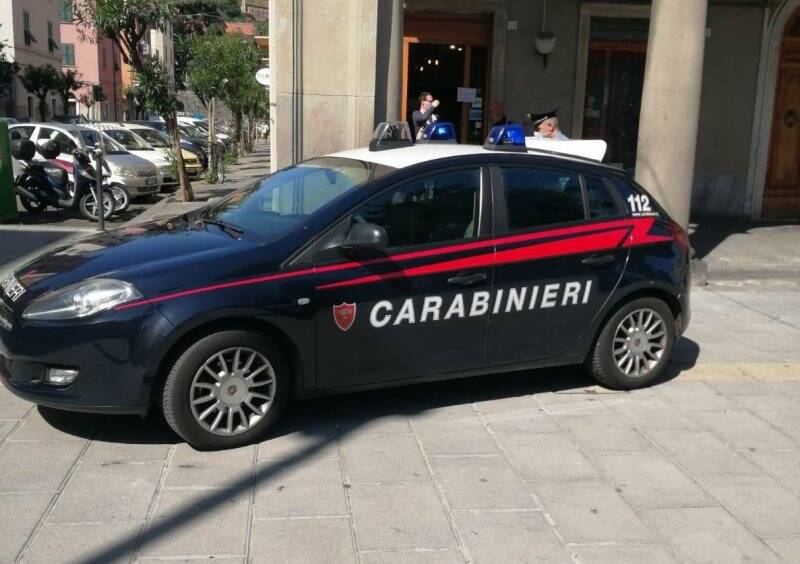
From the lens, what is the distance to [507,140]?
589cm

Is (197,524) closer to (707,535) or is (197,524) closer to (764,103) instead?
(707,535)

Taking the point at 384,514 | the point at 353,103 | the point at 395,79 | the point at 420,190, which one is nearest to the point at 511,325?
the point at 420,190

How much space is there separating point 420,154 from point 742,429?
2.62m

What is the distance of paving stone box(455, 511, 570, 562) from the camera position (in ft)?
12.3

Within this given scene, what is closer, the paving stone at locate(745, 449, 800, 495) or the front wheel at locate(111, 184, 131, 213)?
the paving stone at locate(745, 449, 800, 495)

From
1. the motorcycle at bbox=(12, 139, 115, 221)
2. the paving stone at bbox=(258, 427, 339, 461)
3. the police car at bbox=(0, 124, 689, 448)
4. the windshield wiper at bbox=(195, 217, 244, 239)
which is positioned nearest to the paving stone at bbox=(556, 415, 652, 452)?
the police car at bbox=(0, 124, 689, 448)

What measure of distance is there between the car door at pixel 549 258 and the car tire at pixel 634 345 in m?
0.25

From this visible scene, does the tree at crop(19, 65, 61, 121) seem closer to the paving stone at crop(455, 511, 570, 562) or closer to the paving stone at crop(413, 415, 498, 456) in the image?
the paving stone at crop(413, 415, 498, 456)

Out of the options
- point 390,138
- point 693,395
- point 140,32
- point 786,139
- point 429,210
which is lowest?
point 693,395

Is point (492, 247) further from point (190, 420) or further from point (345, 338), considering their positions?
point (190, 420)

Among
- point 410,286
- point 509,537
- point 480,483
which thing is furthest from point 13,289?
point 509,537

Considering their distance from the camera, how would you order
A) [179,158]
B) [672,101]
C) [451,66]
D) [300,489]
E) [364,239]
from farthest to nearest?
[179,158] → [451,66] → [672,101] → [364,239] → [300,489]

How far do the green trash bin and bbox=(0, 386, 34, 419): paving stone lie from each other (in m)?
8.76

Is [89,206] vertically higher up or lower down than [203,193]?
higher up
